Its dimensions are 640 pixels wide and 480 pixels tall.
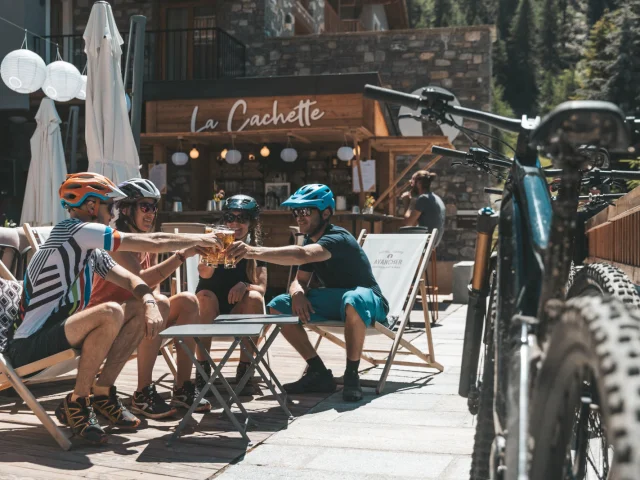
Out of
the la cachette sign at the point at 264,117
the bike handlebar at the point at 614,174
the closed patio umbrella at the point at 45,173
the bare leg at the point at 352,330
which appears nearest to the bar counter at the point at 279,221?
the la cachette sign at the point at 264,117

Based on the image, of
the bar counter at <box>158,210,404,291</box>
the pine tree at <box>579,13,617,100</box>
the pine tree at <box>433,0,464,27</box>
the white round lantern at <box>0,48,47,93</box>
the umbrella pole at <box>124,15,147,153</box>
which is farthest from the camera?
the pine tree at <box>433,0,464,27</box>

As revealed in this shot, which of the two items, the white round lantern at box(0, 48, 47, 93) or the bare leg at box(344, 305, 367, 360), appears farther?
the white round lantern at box(0, 48, 47, 93)

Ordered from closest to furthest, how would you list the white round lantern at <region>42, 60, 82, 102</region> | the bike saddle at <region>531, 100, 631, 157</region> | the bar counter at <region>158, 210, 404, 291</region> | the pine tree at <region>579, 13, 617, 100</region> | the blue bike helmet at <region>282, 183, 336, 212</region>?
the bike saddle at <region>531, 100, 631, 157</region>, the blue bike helmet at <region>282, 183, 336, 212</region>, the white round lantern at <region>42, 60, 82, 102</region>, the bar counter at <region>158, 210, 404, 291</region>, the pine tree at <region>579, 13, 617, 100</region>

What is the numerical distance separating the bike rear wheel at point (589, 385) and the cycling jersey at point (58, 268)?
2.40m

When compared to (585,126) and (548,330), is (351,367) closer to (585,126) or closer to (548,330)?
(548,330)

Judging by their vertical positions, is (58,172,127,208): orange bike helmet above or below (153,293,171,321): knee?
above

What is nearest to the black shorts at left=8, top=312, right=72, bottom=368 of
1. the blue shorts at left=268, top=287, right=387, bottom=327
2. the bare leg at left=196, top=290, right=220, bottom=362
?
the bare leg at left=196, top=290, right=220, bottom=362

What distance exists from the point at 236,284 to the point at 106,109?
333 cm

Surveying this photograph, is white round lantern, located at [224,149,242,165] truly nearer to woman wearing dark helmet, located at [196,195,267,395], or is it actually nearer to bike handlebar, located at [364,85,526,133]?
woman wearing dark helmet, located at [196,195,267,395]

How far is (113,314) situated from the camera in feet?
11.5

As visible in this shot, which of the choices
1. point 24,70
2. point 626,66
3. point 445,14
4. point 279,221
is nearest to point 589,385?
point 24,70

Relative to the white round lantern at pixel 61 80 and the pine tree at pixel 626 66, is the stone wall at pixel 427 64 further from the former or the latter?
the pine tree at pixel 626 66

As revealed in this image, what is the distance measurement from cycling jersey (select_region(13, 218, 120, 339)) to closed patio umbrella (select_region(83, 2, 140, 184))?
3664 millimetres

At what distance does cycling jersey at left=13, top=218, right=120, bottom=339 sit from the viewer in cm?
357
